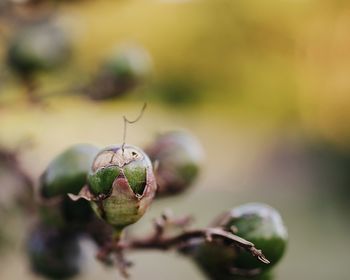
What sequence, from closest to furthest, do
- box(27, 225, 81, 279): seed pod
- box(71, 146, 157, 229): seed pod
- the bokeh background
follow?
box(71, 146, 157, 229): seed pod, box(27, 225, 81, 279): seed pod, the bokeh background

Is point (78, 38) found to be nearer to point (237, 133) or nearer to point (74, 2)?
point (74, 2)

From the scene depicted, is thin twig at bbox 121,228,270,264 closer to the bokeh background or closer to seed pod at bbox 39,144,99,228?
seed pod at bbox 39,144,99,228

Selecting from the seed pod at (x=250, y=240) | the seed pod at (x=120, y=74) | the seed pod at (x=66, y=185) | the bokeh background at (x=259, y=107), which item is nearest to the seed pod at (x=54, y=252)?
the seed pod at (x=66, y=185)

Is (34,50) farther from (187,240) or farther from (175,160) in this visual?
(187,240)

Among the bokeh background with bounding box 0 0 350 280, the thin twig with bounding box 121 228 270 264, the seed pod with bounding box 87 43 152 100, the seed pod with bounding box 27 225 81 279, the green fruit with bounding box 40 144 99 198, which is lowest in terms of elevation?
the bokeh background with bounding box 0 0 350 280

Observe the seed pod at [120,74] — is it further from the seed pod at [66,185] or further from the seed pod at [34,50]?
the seed pod at [66,185]

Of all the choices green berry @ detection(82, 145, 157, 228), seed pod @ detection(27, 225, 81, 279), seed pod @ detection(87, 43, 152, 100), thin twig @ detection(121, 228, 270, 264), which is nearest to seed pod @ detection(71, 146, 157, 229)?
green berry @ detection(82, 145, 157, 228)

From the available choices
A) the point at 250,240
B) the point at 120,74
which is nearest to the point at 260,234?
the point at 250,240
